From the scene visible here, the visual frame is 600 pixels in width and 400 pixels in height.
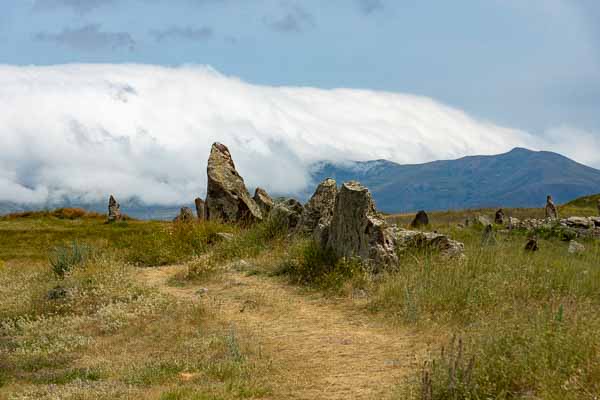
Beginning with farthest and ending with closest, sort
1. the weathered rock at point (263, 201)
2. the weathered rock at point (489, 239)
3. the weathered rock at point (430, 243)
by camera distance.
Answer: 1. the weathered rock at point (263, 201)
2. the weathered rock at point (489, 239)
3. the weathered rock at point (430, 243)

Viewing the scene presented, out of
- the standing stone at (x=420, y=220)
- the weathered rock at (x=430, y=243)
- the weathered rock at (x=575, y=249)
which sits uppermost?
the standing stone at (x=420, y=220)

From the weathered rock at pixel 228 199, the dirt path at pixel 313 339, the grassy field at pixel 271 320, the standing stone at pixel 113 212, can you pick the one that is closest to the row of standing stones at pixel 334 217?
the weathered rock at pixel 228 199

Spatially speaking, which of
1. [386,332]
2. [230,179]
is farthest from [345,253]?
[230,179]

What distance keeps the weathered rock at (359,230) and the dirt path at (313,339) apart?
65.7 inches

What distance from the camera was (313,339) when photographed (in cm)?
1127

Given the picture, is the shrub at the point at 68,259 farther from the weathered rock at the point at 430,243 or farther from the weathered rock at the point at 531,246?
the weathered rock at the point at 531,246

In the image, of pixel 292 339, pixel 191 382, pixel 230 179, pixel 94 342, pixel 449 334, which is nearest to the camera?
pixel 191 382

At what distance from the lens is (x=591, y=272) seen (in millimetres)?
13578

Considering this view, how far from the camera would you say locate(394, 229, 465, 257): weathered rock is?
15969 millimetres

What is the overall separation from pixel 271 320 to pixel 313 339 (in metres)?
1.82

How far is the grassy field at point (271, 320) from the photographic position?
24.6ft

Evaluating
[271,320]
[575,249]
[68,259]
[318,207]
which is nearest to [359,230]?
[271,320]

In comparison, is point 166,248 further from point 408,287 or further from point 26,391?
point 26,391

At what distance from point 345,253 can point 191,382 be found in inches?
305
